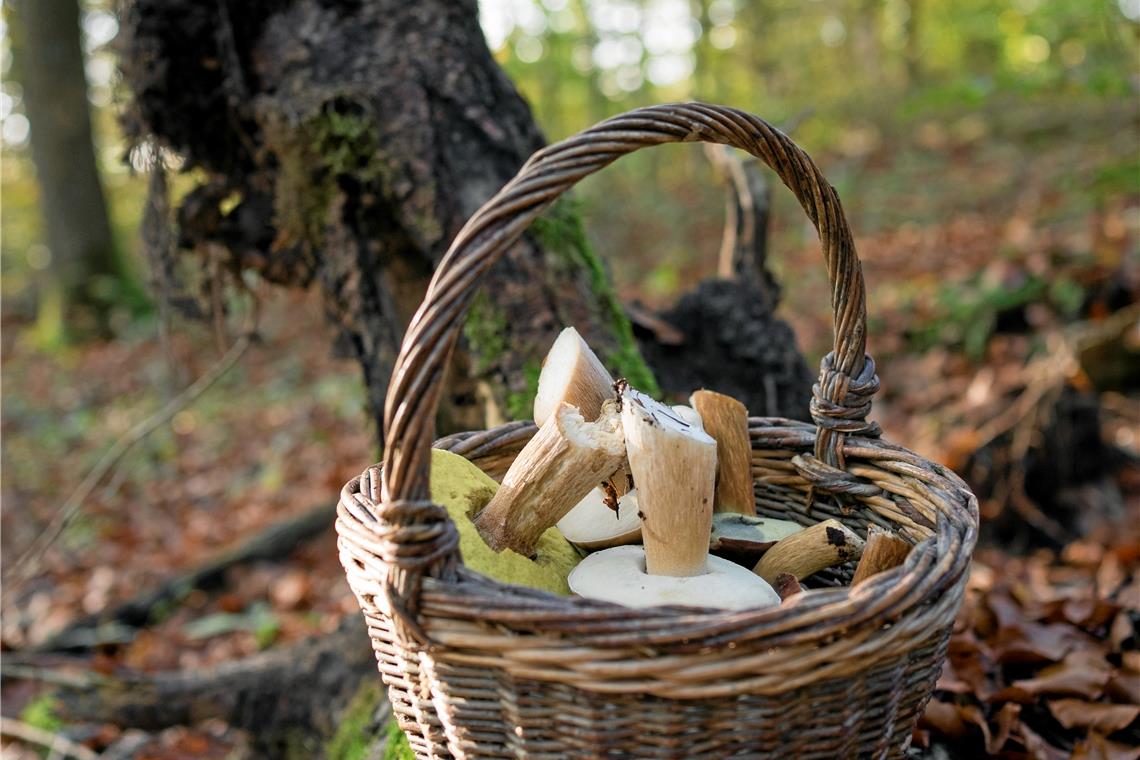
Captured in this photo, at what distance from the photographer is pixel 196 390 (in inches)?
108

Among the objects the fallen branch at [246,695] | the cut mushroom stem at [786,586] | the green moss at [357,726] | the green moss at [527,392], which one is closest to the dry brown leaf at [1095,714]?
the cut mushroom stem at [786,586]

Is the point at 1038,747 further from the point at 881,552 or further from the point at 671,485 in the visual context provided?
the point at 671,485

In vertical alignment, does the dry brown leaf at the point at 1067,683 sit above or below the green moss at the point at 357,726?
above

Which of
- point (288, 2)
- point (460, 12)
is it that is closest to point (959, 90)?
point (460, 12)

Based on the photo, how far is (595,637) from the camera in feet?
2.95

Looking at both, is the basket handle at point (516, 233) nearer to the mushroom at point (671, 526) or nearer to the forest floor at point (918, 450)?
the mushroom at point (671, 526)

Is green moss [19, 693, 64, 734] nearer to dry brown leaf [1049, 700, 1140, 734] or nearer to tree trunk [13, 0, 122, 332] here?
dry brown leaf [1049, 700, 1140, 734]

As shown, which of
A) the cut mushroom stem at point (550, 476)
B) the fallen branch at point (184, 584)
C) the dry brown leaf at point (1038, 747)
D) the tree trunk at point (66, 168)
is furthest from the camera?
the tree trunk at point (66, 168)

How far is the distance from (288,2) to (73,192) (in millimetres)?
7450

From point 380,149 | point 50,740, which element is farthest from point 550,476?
point 50,740

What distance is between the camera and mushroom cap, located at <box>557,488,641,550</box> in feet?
4.59

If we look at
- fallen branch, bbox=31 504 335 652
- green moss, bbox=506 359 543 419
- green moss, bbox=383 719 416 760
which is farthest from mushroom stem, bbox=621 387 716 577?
fallen branch, bbox=31 504 335 652

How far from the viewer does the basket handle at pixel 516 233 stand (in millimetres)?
976

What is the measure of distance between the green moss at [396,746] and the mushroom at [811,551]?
76cm
